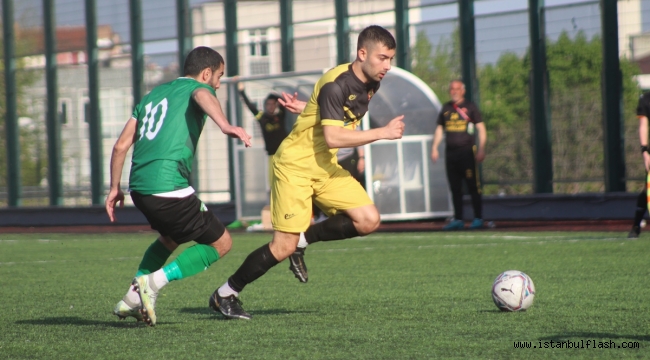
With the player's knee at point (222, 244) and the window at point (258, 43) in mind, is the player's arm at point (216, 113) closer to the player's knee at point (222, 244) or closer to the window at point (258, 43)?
the player's knee at point (222, 244)

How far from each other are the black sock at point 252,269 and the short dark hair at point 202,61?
117 centimetres

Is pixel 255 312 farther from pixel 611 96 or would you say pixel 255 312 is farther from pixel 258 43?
pixel 258 43

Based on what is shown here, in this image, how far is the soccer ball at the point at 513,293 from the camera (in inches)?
242

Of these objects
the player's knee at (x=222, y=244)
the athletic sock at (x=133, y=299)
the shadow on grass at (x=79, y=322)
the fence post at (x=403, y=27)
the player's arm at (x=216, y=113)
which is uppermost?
the fence post at (x=403, y=27)

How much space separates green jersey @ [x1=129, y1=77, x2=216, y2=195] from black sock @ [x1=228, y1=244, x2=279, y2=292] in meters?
0.62

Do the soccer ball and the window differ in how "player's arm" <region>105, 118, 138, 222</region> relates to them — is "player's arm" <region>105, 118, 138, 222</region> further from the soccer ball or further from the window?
the window

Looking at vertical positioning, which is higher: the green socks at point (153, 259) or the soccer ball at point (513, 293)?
the green socks at point (153, 259)

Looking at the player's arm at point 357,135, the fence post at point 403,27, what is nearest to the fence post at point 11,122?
the fence post at point 403,27

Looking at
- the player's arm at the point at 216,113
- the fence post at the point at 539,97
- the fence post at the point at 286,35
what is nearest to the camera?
the player's arm at the point at 216,113

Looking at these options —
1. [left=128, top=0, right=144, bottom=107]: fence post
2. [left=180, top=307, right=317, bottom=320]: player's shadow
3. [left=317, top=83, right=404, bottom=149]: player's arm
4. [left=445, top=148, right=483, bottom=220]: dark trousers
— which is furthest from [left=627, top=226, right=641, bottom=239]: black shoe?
[left=128, top=0, right=144, bottom=107]: fence post

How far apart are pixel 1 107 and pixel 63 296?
19.1 m

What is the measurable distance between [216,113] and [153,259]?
116cm

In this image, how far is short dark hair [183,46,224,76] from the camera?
6.23 metres

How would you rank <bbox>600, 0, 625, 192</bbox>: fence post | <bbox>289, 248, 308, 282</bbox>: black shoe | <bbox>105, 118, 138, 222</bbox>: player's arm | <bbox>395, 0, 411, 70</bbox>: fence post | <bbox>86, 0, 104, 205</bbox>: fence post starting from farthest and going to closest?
<bbox>86, 0, 104, 205</bbox>: fence post < <bbox>395, 0, 411, 70</bbox>: fence post < <bbox>600, 0, 625, 192</bbox>: fence post < <bbox>289, 248, 308, 282</bbox>: black shoe < <bbox>105, 118, 138, 222</bbox>: player's arm
